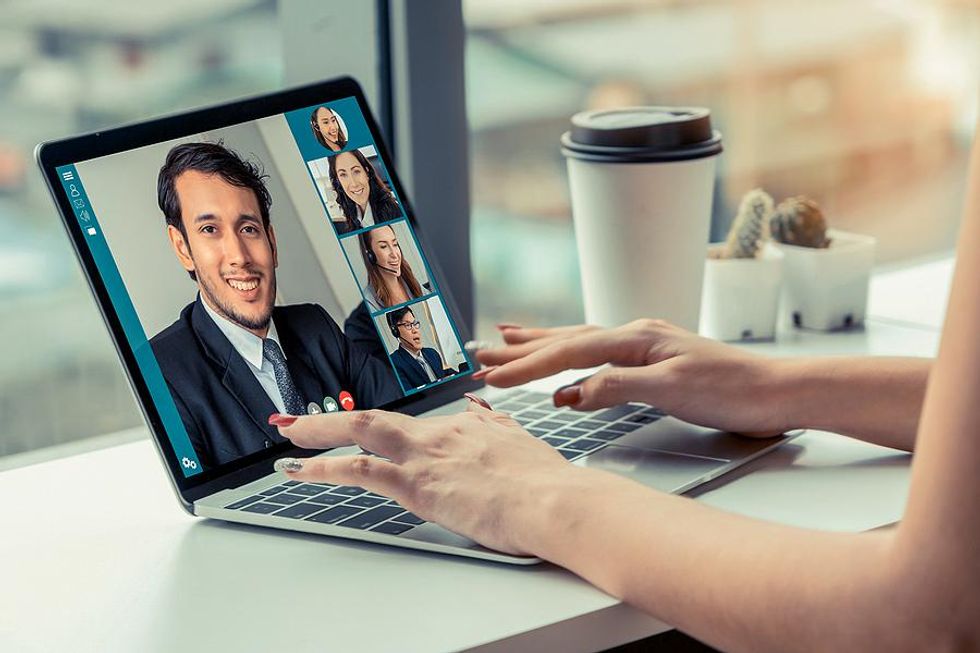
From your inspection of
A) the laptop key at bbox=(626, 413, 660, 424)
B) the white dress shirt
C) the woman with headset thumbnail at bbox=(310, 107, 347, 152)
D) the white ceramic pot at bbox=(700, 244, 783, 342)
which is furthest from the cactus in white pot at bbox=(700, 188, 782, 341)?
the white dress shirt

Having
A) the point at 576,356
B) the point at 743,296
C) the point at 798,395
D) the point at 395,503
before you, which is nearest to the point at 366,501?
the point at 395,503

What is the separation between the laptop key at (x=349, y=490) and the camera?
3.07ft

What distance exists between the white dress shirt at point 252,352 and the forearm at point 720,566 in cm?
29

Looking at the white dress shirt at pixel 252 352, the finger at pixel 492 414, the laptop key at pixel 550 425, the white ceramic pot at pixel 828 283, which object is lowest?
the white ceramic pot at pixel 828 283

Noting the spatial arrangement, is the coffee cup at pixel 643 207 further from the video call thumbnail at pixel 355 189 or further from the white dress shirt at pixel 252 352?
the white dress shirt at pixel 252 352

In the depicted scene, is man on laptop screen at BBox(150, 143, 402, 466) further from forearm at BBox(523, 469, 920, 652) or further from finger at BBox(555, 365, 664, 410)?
forearm at BBox(523, 469, 920, 652)

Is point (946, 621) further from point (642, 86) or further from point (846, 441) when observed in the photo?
point (642, 86)

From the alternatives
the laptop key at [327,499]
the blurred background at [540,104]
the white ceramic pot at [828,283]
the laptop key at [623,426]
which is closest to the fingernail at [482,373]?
the laptop key at [623,426]

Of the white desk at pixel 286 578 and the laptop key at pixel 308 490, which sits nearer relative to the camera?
the white desk at pixel 286 578

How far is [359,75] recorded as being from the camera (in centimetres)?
144

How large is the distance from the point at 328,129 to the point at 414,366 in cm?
23

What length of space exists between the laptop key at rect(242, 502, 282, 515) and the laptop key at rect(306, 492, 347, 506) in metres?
0.02

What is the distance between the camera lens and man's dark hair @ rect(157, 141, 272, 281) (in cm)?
101

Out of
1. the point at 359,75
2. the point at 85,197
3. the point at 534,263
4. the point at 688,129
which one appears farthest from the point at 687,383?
the point at 534,263
